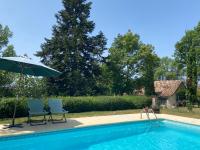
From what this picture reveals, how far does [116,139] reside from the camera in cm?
1159

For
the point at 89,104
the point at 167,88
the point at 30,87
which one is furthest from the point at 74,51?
the point at 167,88

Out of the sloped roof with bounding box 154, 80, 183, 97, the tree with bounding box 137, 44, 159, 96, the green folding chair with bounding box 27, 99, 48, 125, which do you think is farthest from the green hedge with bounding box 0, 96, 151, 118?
the sloped roof with bounding box 154, 80, 183, 97

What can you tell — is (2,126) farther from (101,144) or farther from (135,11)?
(135,11)

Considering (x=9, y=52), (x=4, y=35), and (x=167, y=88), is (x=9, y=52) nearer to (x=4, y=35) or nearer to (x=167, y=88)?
(x=4, y=35)

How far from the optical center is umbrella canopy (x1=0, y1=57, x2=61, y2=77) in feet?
40.4

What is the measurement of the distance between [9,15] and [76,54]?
1121 centimetres

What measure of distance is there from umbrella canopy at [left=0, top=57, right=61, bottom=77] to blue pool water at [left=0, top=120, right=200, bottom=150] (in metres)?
3.28

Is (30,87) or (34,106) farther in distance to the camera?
(30,87)

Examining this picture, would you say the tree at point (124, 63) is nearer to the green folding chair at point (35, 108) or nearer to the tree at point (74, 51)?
the tree at point (74, 51)

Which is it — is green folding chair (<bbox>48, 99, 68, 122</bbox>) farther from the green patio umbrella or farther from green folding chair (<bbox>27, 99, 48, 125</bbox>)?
the green patio umbrella

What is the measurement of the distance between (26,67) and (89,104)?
814cm

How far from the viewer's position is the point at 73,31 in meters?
34.3

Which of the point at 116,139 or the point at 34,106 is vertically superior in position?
the point at 34,106

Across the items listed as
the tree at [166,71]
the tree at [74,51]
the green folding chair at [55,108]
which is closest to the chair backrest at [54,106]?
the green folding chair at [55,108]
